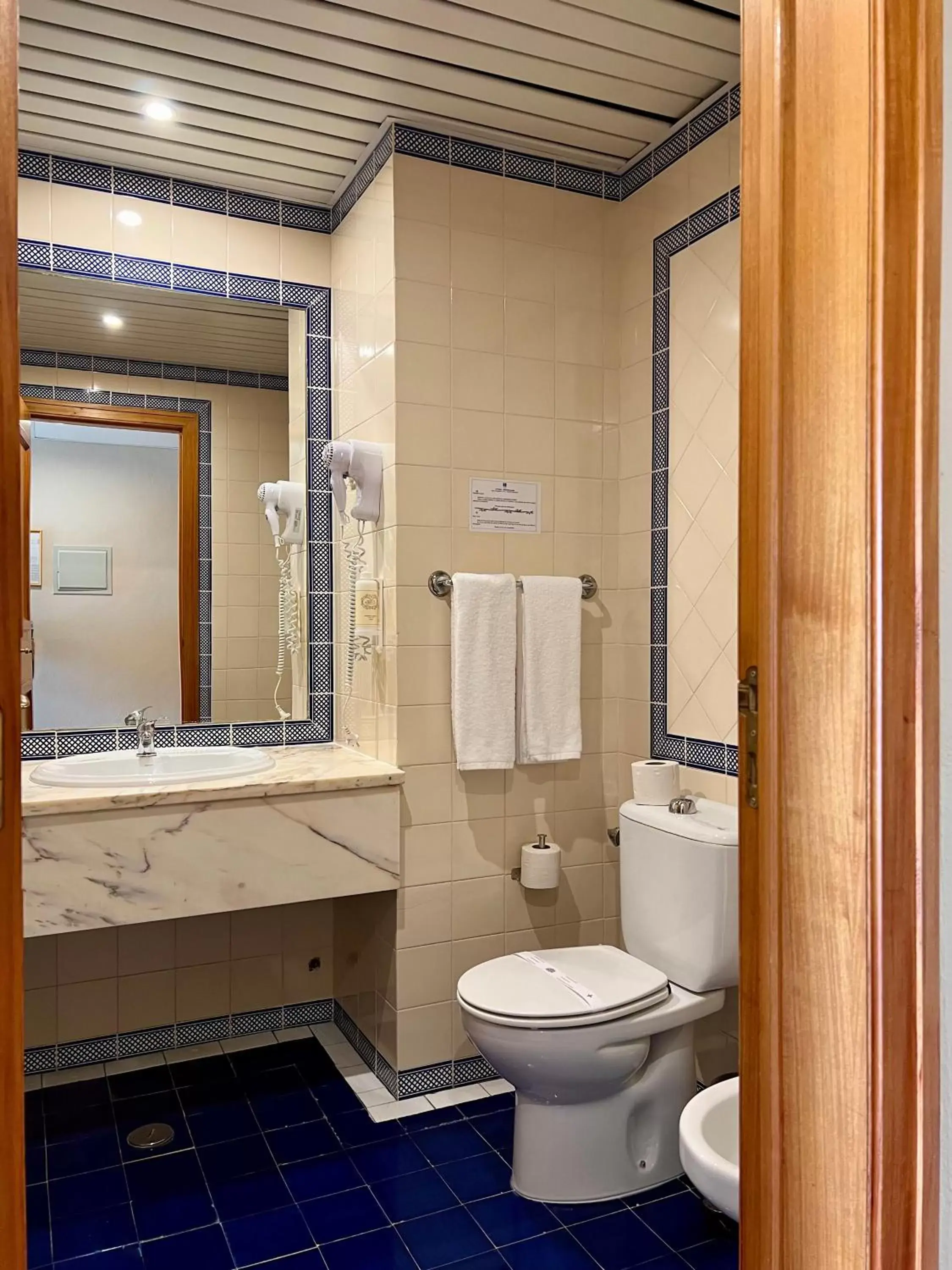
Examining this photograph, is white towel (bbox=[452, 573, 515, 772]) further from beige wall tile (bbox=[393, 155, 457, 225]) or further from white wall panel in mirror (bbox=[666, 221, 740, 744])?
beige wall tile (bbox=[393, 155, 457, 225])

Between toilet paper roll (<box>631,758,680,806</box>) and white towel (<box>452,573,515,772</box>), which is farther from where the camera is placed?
white towel (<box>452,573,515,772</box>)

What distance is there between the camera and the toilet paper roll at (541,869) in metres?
2.52

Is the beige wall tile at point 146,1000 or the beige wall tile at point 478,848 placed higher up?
the beige wall tile at point 478,848

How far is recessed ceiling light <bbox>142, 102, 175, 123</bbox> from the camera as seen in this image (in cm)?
229

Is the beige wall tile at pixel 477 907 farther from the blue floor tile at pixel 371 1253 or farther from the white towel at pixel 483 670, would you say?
the blue floor tile at pixel 371 1253

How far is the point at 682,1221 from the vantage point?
1.95 metres

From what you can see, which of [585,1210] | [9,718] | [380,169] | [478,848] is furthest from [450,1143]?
[380,169]

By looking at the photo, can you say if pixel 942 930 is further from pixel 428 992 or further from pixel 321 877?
pixel 428 992

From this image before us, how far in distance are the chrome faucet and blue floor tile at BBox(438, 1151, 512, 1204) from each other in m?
1.24

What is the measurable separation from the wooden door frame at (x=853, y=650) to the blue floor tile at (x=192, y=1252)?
1.49 metres

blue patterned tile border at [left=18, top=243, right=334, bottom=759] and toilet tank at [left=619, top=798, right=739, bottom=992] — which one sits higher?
blue patterned tile border at [left=18, top=243, right=334, bottom=759]

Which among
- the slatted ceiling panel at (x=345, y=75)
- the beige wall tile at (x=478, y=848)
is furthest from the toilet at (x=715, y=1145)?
the slatted ceiling panel at (x=345, y=75)

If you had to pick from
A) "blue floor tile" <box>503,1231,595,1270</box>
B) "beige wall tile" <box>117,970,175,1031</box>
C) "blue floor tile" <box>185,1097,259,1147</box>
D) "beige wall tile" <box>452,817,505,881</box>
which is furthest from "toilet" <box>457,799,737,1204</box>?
"beige wall tile" <box>117,970,175,1031</box>

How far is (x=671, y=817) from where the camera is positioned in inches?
85.1
